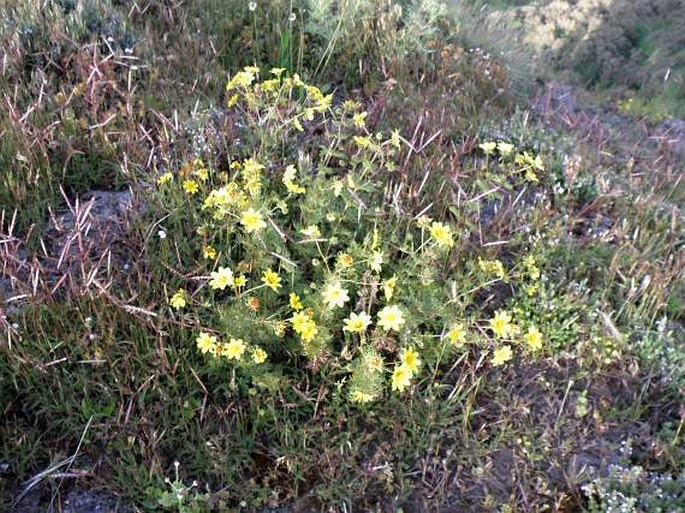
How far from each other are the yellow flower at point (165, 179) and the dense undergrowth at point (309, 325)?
0.01 meters

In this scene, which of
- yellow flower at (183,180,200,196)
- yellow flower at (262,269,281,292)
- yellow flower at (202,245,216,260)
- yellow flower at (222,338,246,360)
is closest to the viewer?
yellow flower at (222,338,246,360)

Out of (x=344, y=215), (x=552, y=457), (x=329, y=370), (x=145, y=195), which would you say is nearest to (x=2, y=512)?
(x=329, y=370)

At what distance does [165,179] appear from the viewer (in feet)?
10.7

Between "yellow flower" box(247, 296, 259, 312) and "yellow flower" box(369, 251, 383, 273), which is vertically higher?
"yellow flower" box(369, 251, 383, 273)

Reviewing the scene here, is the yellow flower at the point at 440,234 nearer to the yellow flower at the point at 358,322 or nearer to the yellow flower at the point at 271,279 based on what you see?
the yellow flower at the point at 358,322

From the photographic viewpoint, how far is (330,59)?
16.9 ft

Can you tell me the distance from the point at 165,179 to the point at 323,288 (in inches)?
42.8

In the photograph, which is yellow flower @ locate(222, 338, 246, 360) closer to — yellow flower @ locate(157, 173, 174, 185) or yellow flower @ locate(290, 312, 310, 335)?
yellow flower @ locate(290, 312, 310, 335)

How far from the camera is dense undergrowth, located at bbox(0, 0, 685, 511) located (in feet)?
8.71

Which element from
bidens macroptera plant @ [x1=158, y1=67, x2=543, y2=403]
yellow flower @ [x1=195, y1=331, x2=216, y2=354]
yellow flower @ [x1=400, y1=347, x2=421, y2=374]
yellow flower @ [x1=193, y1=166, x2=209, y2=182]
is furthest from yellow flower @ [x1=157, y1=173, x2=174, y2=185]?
yellow flower @ [x1=400, y1=347, x2=421, y2=374]

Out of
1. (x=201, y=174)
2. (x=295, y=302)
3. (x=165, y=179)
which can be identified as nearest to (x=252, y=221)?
(x=295, y=302)

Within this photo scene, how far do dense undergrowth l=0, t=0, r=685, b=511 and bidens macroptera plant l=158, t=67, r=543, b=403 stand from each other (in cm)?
2

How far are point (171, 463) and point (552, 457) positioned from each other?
5.36 ft

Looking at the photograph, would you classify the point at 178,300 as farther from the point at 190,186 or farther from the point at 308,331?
the point at 190,186
